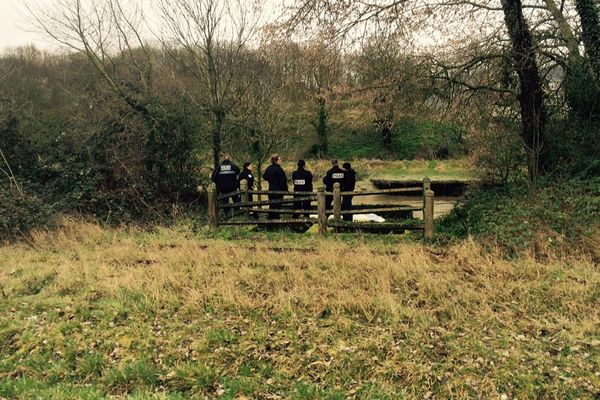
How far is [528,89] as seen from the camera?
1112 centimetres

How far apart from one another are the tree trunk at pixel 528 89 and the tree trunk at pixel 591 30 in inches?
43.8

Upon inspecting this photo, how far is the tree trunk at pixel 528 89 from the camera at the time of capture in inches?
417

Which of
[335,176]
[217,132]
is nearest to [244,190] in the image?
[335,176]

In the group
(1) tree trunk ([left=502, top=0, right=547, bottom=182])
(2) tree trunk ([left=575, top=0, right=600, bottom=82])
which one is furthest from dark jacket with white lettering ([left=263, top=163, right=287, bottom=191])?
(2) tree trunk ([left=575, top=0, right=600, bottom=82])

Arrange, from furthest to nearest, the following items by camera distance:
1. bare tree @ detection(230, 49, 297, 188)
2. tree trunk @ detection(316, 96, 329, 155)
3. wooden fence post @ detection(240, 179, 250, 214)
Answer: tree trunk @ detection(316, 96, 329, 155) → bare tree @ detection(230, 49, 297, 188) → wooden fence post @ detection(240, 179, 250, 214)

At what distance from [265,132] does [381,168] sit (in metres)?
13.0

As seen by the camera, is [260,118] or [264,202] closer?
[264,202]

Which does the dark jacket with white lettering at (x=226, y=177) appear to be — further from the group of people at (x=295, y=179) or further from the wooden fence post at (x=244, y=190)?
the wooden fence post at (x=244, y=190)

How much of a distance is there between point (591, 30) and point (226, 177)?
30.9 ft

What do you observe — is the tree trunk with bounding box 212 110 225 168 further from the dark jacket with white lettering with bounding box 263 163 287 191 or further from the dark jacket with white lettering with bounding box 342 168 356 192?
the dark jacket with white lettering with bounding box 342 168 356 192

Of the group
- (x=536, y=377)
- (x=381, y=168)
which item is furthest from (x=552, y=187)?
(x=381, y=168)

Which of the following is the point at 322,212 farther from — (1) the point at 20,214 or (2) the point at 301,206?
(1) the point at 20,214

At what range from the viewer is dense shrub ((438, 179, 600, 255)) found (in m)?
8.29

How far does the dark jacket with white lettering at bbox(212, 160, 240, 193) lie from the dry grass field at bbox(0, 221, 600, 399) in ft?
14.0
